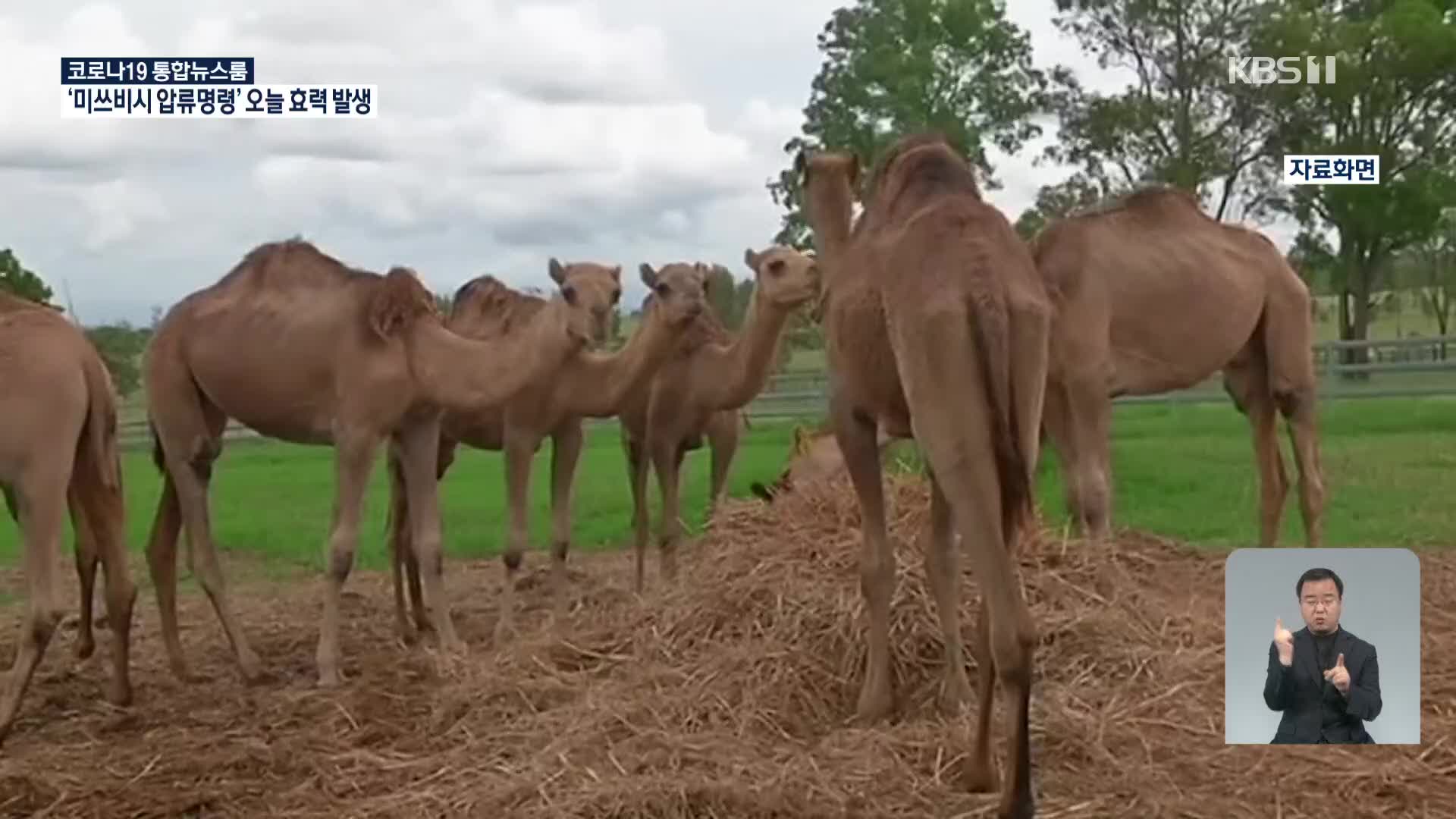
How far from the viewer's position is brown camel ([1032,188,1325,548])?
9.48 meters

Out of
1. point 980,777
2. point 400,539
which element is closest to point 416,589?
point 400,539

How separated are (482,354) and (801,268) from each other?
2.06 metres

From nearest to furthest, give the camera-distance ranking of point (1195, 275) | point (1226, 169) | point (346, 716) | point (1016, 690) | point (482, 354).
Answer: point (1016, 690) < point (346, 716) < point (482, 354) < point (1195, 275) < point (1226, 169)

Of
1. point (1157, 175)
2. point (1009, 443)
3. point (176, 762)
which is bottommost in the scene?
point (176, 762)

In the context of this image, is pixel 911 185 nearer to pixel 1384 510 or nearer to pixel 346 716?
pixel 346 716

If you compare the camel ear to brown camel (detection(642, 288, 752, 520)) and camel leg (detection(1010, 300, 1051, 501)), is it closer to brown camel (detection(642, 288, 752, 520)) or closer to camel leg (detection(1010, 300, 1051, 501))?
brown camel (detection(642, 288, 752, 520))

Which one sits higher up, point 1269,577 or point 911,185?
point 911,185

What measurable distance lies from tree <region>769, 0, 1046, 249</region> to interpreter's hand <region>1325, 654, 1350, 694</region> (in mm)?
15458

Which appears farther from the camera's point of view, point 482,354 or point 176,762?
point 482,354

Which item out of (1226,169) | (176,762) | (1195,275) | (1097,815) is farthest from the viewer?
(1226,169)

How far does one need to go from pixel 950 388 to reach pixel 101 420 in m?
4.88

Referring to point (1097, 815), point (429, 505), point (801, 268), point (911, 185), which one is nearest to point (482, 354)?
point (429, 505)

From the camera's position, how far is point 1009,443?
5.17 m

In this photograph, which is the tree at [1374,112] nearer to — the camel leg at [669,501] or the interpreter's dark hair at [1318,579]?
the camel leg at [669,501]
